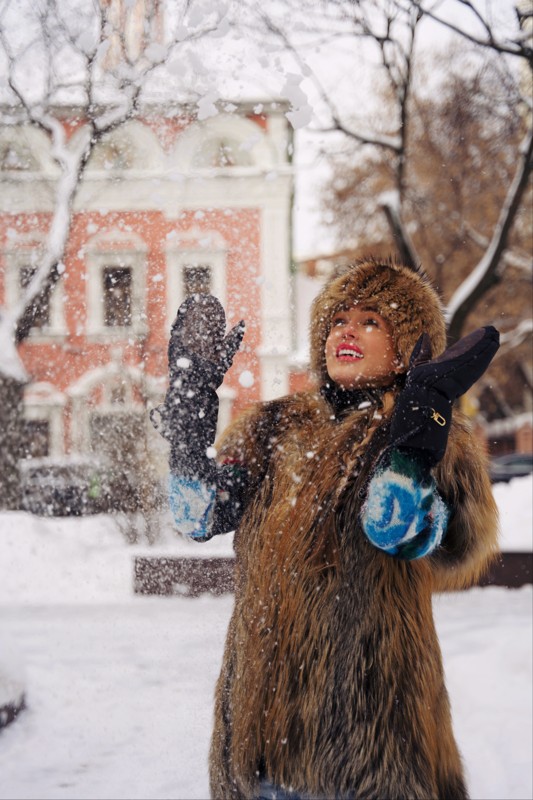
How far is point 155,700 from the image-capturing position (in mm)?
3854

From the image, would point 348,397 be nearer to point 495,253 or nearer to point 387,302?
point 387,302

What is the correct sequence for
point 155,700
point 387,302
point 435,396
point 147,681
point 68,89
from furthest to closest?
point 68,89
point 147,681
point 155,700
point 387,302
point 435,396

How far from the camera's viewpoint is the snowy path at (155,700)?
3070 millimetres

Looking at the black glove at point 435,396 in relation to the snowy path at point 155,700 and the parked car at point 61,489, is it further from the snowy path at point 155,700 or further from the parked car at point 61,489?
the parked car at point 61,489

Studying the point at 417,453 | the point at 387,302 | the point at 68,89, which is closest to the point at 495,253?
the point at 68,89

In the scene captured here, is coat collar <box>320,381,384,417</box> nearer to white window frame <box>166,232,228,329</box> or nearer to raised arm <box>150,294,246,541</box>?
raised arm <box>150,294,246,541</box>

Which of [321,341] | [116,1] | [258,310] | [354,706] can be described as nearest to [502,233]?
[116,1]

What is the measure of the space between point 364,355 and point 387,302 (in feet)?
0.45

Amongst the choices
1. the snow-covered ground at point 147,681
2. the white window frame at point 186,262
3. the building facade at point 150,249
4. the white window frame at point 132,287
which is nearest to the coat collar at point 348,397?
the building facade at point 150,249

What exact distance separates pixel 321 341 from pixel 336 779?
2.90ft

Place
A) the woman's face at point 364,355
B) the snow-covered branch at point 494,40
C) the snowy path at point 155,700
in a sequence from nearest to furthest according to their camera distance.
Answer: the woman's face at point 364,355 < the snowy path at point 155,700 < the snow-covered branch at point 494,40

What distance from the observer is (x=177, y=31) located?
10.3ft

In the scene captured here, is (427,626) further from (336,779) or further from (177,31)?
(177,31)

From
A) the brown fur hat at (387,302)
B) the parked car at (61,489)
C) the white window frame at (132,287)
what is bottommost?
the parked car at (61,489)
